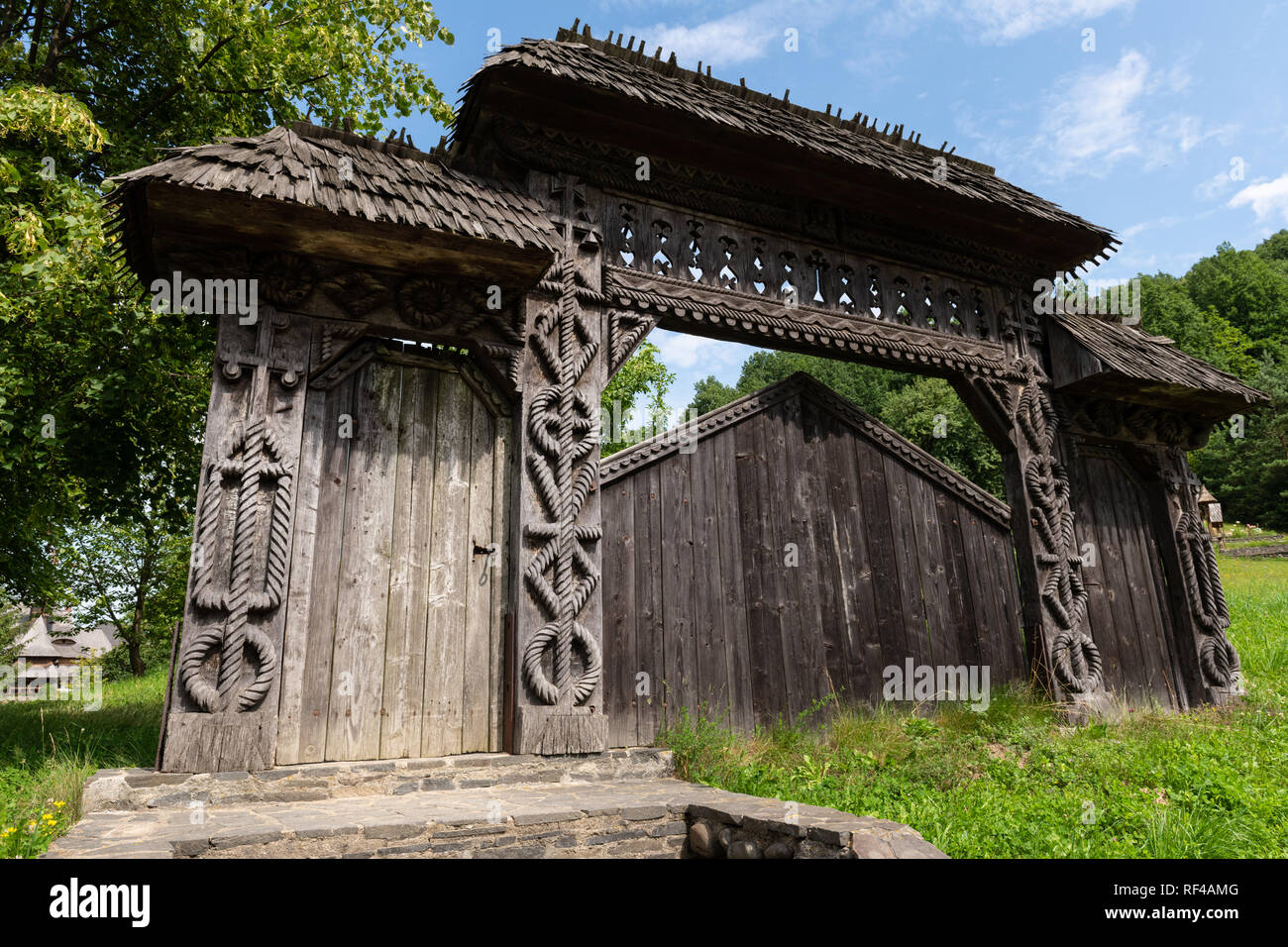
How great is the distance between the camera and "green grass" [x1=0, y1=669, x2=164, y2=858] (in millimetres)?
3867

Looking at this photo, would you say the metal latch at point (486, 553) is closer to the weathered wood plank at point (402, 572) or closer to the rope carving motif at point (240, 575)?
the weathered wood plank at point (402, 572)

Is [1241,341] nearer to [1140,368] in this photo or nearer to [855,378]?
[855,378]

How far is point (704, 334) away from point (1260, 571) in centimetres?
2585

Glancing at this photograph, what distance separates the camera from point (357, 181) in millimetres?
4773

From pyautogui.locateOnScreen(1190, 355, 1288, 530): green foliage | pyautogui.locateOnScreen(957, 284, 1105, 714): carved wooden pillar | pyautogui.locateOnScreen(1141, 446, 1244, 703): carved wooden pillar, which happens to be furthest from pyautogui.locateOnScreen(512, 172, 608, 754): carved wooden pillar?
pyautogui.locateOnScreen(1190, 355, 1288, 530): green foliage

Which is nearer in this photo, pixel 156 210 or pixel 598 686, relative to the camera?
pixel 156 210

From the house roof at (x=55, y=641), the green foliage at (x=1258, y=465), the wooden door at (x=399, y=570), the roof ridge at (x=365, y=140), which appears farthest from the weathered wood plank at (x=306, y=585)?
the house roof at (x=55, y=641)

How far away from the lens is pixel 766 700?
6.17 metres

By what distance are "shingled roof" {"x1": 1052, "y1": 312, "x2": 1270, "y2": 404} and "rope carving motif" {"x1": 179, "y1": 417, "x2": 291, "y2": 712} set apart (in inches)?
277

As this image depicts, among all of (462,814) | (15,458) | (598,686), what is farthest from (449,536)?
(15,458)

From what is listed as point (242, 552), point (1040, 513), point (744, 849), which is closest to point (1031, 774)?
point (1040, 513)

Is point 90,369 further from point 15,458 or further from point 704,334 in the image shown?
point 704,334
